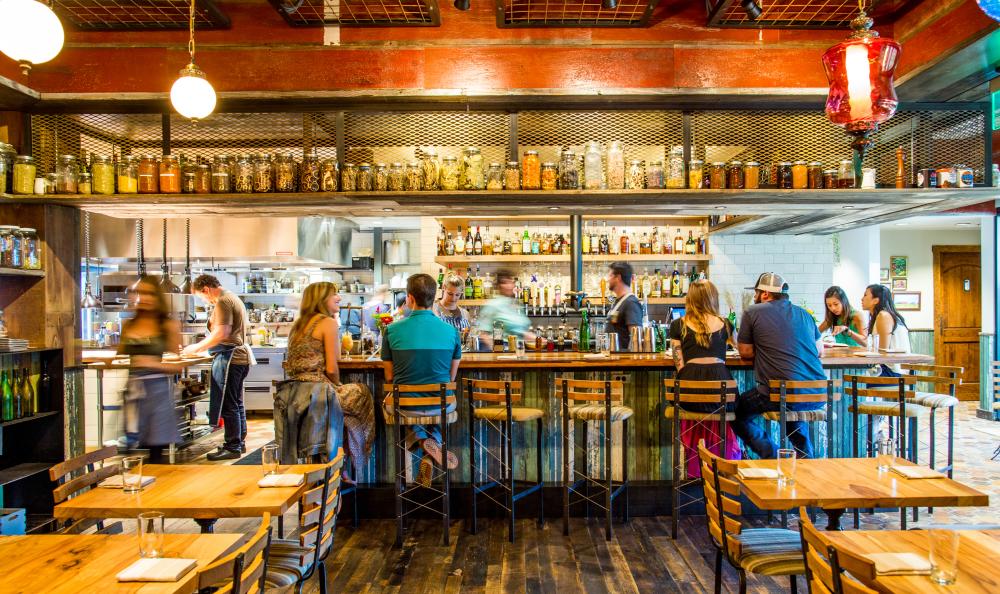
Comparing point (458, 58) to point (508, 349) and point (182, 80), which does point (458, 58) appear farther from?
point (508, 349)

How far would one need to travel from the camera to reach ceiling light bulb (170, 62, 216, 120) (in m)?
3.42

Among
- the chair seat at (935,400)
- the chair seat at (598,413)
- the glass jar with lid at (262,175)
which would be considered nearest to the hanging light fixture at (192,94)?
the glass jar with lid at (262,175)

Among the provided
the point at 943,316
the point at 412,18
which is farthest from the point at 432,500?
the point at 943,316

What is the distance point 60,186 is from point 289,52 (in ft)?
6.22

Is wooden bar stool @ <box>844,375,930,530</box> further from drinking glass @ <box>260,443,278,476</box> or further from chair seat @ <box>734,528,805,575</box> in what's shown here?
drinking glass @ <box>260,443,278,476</box>

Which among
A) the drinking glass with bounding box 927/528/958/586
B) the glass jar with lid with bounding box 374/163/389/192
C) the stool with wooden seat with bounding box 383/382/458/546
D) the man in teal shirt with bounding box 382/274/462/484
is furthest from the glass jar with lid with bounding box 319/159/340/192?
the drinking glass with bounding box 927/528/958/586

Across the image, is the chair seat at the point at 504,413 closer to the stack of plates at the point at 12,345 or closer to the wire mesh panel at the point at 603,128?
the wire mesh panel at the point at 603,128

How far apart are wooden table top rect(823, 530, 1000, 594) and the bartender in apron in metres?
5.94

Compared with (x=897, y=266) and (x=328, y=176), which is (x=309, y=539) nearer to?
(x=328, y=176)

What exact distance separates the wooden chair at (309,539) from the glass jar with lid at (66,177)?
316 centimetres

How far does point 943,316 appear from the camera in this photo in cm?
1144

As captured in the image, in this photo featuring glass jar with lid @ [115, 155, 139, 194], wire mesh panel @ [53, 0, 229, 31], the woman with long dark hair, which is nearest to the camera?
wire mesh panel @ [53, 0, 229, 31]

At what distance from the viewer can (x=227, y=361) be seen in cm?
670

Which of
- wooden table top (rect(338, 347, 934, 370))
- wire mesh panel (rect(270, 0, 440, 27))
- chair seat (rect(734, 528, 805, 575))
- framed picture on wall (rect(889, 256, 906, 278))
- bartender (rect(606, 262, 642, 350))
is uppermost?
wire mesh panel (rect(270, 0, 440, 27))
